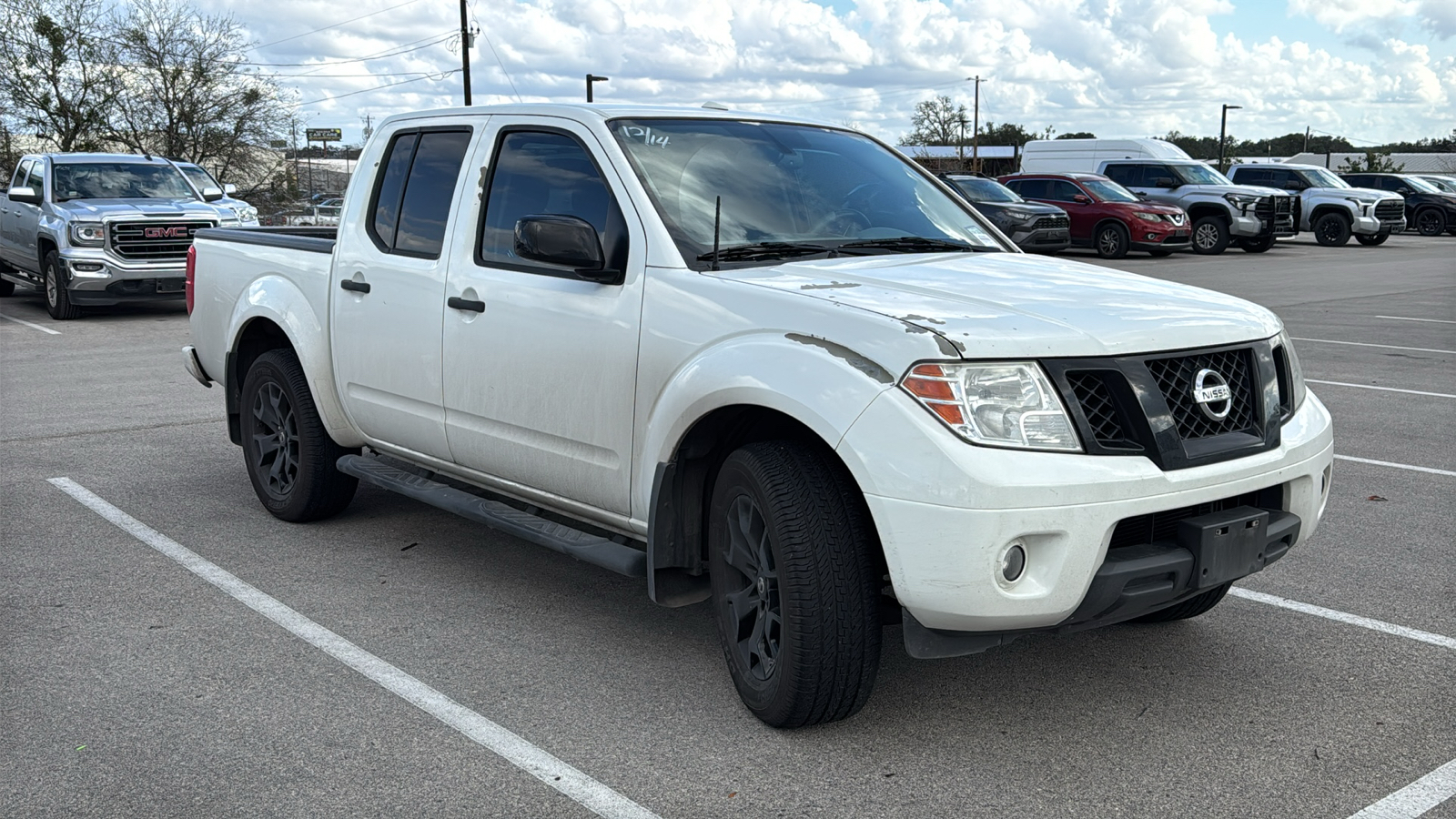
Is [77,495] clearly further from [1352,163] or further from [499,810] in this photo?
[1352,163]

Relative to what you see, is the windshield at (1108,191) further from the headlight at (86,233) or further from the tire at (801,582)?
the tire at (801,582)

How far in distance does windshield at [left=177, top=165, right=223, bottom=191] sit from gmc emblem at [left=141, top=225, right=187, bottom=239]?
6.41 feet

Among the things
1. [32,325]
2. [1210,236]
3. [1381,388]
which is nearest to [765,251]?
[1381,388]

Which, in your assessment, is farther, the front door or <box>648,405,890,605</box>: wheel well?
the front door

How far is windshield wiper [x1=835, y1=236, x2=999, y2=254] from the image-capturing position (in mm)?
4480

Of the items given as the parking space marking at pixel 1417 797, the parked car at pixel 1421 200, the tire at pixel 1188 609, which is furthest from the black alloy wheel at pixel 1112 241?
the parking space marking at pixel 1417 797

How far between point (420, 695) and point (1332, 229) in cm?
3239

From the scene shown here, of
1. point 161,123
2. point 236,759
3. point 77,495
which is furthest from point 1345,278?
point 161,123

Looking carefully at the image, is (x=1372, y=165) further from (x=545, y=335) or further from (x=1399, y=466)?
(x=545, y=335)

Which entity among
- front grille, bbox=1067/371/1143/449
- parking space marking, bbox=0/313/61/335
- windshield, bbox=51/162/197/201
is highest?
windshield, bbox=51/162/197/201

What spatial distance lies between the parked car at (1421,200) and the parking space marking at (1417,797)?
36.5 metres

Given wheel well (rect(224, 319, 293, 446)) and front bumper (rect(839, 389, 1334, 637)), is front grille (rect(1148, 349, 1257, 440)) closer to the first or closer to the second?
front bumper (rect(839, 389, 1334, 637))

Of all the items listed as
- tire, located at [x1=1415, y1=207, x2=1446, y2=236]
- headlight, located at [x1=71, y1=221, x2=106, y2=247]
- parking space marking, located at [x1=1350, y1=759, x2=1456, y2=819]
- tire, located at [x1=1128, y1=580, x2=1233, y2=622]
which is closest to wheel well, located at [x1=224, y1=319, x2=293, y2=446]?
tire, located at [x1=1128, y1=580, x2=1233, y2=622]

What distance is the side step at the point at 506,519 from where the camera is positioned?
4.18 m
